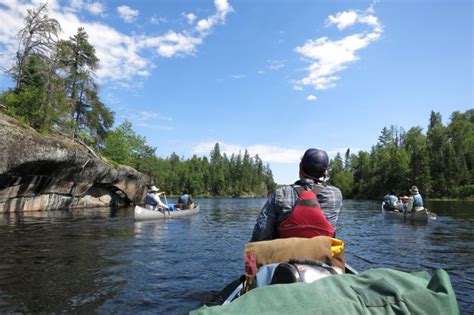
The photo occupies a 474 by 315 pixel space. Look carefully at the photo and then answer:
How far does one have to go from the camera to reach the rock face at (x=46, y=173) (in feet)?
77.1

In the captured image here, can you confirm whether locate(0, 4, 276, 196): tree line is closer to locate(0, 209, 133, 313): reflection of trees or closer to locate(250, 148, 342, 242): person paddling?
locate(0, 209, 133, 313): reflection of trees

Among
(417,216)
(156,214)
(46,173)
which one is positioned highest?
(46,173)

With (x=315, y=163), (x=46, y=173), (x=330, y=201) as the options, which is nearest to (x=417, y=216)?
(x=330, y=201)

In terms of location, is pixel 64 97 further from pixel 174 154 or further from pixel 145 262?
pixel 174 154

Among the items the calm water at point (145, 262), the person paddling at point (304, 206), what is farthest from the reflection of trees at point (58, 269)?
the person paddling at point (304, 206)

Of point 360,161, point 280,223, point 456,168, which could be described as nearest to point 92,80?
point 280,223

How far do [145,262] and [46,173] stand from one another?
20.1 metres

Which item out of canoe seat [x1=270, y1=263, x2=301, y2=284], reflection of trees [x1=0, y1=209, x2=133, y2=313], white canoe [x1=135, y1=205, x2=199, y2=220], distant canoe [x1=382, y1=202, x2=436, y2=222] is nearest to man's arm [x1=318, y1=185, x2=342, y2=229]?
canoe seat [x1=270, y1=263, x2=301, y2=284]

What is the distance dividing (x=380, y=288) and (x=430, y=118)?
13096 centimetres

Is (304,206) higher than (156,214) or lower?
higher

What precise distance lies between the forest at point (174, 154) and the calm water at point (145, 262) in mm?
16709

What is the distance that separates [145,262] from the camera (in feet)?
36.0

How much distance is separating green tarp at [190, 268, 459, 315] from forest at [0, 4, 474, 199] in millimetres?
29757

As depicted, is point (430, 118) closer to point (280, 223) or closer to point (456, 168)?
point (456, 168)
